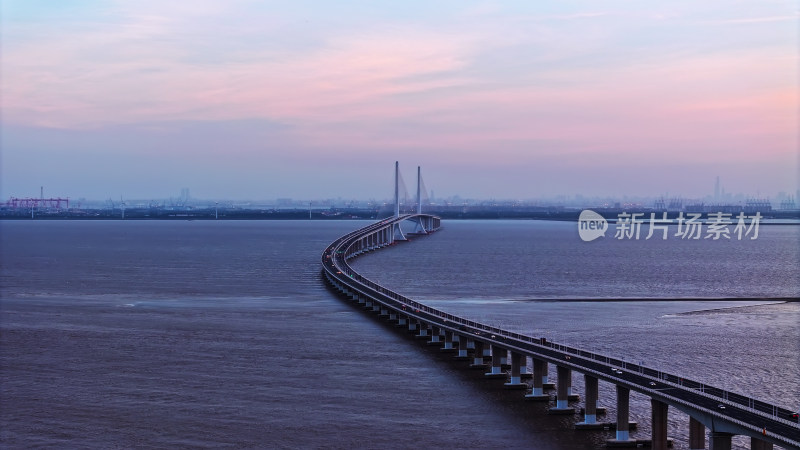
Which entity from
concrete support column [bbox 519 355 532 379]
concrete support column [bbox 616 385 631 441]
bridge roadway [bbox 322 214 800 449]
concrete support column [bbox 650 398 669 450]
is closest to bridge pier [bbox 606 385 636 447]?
concrete support column [bbox 616 385 631 441]

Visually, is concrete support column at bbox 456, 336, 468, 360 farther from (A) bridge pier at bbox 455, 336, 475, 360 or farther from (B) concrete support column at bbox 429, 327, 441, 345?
(B) concrete support column at bbox 429, 327, 441, 345

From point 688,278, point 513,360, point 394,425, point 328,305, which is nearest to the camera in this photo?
point 394,425

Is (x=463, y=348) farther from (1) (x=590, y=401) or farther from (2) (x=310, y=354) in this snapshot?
(1) (x=590, y=401)

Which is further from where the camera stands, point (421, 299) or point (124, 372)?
point (421, 299)

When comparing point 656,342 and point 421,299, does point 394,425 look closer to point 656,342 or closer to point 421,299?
point 656,342

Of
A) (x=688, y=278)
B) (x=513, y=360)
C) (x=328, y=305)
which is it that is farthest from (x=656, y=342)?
(x=688, y=278)

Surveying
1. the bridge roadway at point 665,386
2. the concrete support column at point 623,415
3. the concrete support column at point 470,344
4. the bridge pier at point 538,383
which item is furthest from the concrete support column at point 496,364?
the concrete support column at point 623,415

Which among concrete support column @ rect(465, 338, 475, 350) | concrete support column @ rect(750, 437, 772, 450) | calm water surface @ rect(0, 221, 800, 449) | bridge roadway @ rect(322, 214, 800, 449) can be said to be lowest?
calm water surface @ rect(0, 221, 800, 449)
